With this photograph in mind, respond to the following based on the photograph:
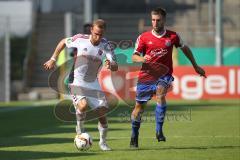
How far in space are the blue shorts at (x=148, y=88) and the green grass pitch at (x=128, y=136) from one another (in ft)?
2.55

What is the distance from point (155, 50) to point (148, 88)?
634 mm

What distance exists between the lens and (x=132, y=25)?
118 feet

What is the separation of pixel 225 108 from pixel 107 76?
19.5 ft

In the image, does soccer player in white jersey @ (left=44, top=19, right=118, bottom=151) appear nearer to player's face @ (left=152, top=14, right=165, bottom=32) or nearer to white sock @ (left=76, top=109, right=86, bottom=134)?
white sock @ (left=76, top=109, right=86, bottom=134)

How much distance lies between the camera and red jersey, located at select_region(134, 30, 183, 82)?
13.7 metres

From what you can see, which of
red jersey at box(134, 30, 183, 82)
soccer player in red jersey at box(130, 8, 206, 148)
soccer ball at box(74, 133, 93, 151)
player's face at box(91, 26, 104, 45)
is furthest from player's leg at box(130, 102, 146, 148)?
player's face at box(91, 26, 104, 45)

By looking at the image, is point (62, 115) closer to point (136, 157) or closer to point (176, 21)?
point (136, 157)

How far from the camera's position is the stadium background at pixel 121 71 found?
14.4 meters

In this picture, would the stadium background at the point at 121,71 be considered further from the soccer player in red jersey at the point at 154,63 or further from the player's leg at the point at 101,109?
the soccer player in red jersey at the point at 154,63

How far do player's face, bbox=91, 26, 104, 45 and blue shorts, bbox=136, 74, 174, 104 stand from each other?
1.26 m

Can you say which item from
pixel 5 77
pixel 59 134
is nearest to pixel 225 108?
pixel 59 134

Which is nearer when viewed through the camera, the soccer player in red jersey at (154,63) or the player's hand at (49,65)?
the player's hand at (49,65)

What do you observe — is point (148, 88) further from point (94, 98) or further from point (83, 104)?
point (83, 104)

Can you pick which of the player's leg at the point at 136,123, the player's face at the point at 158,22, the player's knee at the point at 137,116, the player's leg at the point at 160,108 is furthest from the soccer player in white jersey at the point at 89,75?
the player's leg at the point at 160,108
